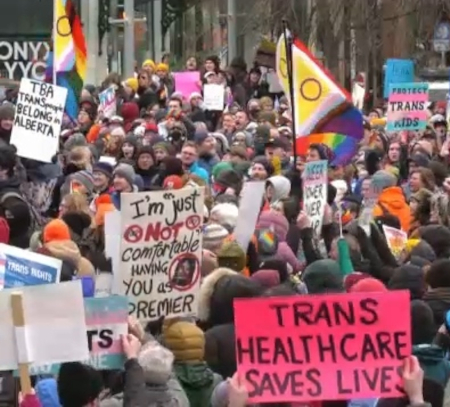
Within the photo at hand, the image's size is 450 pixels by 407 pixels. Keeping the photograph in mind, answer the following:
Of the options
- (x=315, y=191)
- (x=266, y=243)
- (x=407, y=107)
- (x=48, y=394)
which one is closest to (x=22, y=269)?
(x=48, y=394)

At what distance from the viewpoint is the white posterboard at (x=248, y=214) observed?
1078 centimetres

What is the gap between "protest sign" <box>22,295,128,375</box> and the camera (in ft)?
23.4

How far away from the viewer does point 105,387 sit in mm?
7492

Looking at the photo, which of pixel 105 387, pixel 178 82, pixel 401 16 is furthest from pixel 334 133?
pixel 401 16

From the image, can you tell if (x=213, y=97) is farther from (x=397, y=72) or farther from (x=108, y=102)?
(x=397, y=72)

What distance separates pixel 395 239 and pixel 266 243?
135 cm

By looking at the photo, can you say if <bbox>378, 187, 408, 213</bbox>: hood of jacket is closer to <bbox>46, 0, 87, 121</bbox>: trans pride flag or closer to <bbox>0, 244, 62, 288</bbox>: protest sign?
<bbox>0, 244, 62, 288</bbox>: protest sign

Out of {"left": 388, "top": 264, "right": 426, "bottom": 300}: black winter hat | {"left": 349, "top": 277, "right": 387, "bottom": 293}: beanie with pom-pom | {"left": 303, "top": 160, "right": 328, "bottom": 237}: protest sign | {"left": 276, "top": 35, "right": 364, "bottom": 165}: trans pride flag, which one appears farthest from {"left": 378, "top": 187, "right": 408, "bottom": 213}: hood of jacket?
{"left": 349, "top": 277, "right": 387, "bottom": 293}: beanie with pom-pom

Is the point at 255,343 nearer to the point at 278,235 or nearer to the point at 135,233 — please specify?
the point at 135,233

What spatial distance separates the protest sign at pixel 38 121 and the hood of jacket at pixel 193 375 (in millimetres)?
7447

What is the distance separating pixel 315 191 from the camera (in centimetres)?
1264

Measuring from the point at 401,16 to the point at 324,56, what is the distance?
208 cm

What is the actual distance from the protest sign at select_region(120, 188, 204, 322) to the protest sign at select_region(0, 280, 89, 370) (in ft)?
4.76

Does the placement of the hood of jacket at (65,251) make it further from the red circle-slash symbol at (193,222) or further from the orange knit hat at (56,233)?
the red circle-slash symbol at (193,222)
